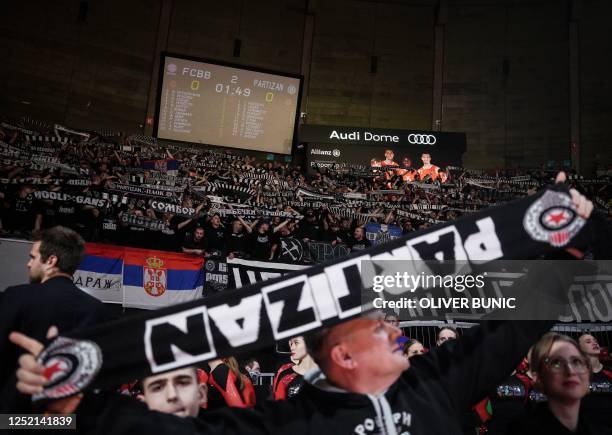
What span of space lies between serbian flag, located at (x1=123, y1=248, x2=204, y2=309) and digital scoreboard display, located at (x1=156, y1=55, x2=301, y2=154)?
11.3 m

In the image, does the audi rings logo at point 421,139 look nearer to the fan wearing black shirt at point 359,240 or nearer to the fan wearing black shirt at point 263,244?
the fan wearing black shirt at point 359,240

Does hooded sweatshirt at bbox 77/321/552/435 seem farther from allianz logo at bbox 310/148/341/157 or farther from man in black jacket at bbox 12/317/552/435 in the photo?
allianz logo at bbox 310/148/341/157

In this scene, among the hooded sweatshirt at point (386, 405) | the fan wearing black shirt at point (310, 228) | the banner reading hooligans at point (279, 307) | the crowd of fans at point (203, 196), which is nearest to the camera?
the hooded sweatshirt at point (386, 405)

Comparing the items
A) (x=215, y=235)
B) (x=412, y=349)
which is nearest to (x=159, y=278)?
(x=215, y=235)

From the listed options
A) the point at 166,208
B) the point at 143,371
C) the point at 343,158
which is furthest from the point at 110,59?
the point at 143,371

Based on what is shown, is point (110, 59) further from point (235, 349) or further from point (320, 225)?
point (235, 349)

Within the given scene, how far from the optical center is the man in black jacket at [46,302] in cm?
249

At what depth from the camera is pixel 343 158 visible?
18.1 metres

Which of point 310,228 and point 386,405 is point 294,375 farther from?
point 310,228

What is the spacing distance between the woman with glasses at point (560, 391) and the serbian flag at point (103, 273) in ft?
23.0

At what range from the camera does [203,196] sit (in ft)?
35.1

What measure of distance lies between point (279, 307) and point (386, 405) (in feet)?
1.98

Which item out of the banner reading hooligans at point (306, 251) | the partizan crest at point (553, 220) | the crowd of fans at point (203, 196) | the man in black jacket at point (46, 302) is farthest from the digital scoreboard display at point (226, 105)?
the partizan crest at point (553, 220)

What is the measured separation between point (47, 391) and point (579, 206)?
7.81 ft
